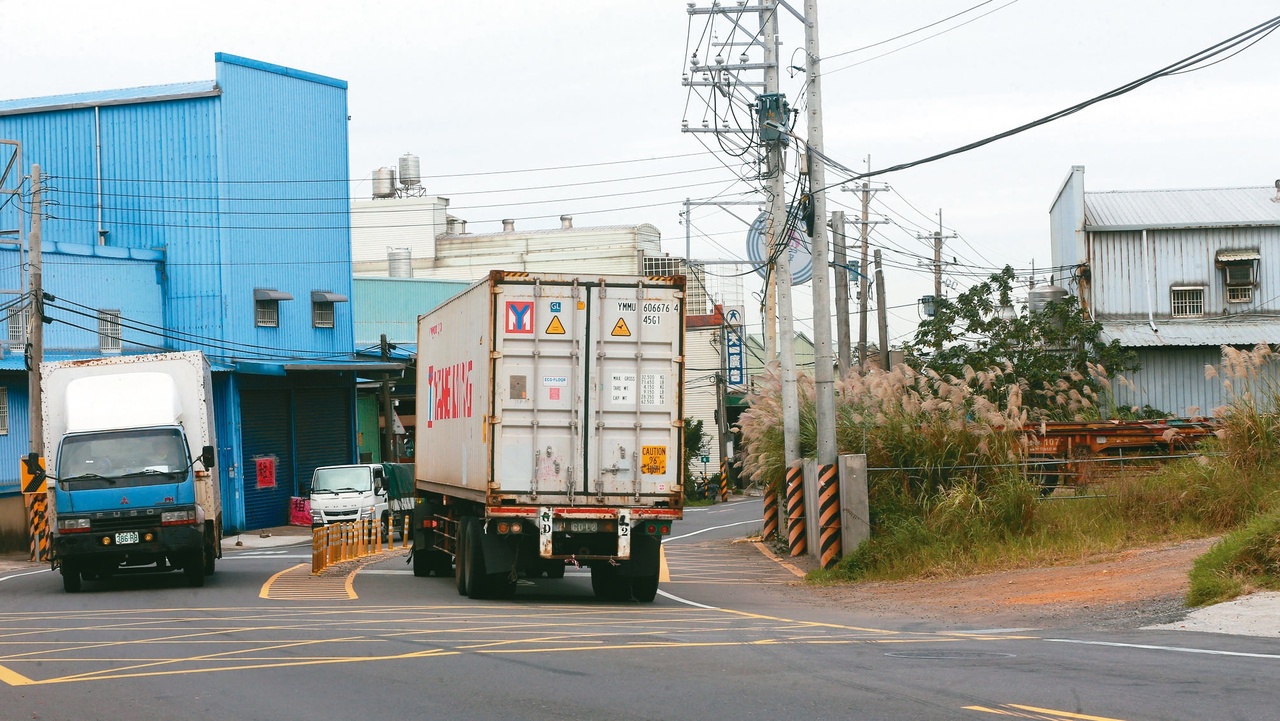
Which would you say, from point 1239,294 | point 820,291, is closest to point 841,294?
point 1239,294

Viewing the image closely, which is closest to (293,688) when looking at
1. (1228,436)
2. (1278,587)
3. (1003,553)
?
(1278,587)

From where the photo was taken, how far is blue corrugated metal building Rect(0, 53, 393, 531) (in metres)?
38.2

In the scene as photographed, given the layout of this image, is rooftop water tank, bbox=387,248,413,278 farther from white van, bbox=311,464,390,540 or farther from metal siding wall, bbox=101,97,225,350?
white van, bbox=311,464,390,540

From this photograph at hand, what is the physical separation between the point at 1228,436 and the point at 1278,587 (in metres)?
5.82

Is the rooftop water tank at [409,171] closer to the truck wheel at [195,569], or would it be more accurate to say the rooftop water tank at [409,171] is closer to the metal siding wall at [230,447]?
the metal siding wall at [230,447]

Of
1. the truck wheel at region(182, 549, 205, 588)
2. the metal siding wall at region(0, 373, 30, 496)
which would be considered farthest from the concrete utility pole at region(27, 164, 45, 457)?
the truck wheel at region(182, 549, 205, 588)

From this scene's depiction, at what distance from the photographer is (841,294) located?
3338 cm

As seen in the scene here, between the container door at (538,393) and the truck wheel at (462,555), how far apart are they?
174cm

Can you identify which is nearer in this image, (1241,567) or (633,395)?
(1241,567)

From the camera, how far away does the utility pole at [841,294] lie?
33.3 metres

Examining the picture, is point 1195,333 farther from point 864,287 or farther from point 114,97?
point 114,97

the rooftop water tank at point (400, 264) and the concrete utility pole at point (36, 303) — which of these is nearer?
the concrete utility pole at point (36, 303)

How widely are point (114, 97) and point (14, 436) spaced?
11047 mm

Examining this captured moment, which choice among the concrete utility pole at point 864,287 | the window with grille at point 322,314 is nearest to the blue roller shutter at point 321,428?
the window with grille at point 322,314
